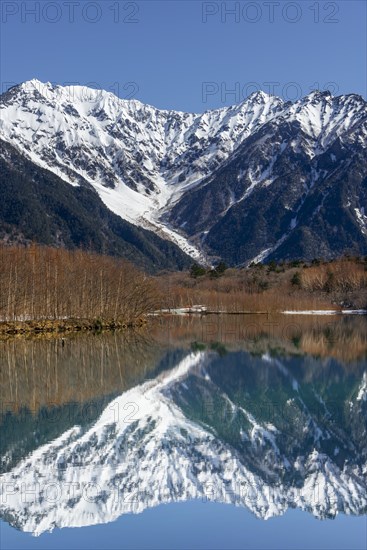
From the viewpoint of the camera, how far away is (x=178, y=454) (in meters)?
21.3

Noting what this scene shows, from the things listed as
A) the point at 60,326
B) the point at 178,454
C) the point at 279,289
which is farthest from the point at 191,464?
the point at 279,289

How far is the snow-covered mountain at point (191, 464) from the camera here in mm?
16828

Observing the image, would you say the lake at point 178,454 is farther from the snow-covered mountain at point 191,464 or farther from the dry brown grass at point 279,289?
the dry brown grass at point 279,289

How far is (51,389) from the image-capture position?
33.2m

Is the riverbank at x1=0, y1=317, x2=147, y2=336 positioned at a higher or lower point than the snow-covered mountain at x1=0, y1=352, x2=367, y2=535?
higher

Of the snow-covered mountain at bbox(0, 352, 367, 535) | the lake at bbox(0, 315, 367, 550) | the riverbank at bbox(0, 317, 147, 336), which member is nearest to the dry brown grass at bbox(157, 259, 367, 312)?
the riverbank at bbox(0, 317, 147, 336)

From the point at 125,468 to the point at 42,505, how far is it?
342 cm

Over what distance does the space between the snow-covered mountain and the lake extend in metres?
0.05

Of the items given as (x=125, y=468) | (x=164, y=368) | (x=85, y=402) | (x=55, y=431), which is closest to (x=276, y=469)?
(x=125, y=468)

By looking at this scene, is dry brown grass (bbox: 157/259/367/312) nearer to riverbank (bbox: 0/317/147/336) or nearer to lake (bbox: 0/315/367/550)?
riverbank (bbox: 0/317/147/336)

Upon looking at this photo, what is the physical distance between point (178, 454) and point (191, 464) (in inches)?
49.1

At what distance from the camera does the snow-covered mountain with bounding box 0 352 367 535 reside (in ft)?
55.2

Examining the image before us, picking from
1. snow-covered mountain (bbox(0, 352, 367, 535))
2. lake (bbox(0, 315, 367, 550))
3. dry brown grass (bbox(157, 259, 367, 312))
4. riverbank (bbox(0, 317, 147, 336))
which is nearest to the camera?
lake (bbox(0, 315, 367, 550))

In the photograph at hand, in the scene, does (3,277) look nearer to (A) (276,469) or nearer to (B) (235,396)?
(B) (235,396)
